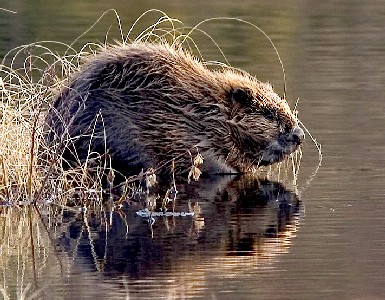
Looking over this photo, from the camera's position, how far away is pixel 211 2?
22406 mm

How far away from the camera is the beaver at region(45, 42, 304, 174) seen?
29.1 ft

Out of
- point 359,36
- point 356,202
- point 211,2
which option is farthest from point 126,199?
point 211,2

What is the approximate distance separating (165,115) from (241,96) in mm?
632

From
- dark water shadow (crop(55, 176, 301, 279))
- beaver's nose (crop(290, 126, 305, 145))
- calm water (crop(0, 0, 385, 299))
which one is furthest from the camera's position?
beaver's nose (crop(290, 126, 305, 145))

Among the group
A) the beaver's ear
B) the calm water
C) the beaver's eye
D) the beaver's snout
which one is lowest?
the calm water

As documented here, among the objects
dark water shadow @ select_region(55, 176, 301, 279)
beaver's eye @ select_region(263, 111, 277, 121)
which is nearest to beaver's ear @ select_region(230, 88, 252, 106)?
beaver's eye @ select_region(263, 111, 277, 121)

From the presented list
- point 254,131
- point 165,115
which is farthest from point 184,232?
point 254,131

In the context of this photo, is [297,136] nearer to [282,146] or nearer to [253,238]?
[282,146]

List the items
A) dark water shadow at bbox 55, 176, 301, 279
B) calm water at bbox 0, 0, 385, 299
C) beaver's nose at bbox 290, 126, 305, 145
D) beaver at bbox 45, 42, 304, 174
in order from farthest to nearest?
1. beaver's nose at bbox 290, 126, 305, 145
2. beaver at bbox 45, 42, 304, 174
3. dark water shadow at bbox 55, 176, 301, 279
4. calm water at bbox 0, 0, 385, 299

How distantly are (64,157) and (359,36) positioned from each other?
9.01 m

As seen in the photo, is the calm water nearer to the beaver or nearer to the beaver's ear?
the beaver

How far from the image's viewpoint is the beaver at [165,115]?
29.1 feet

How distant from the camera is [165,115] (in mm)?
9086

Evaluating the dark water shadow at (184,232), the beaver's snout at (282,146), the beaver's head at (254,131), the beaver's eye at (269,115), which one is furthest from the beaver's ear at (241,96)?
the dark water shadow at (184,232)
